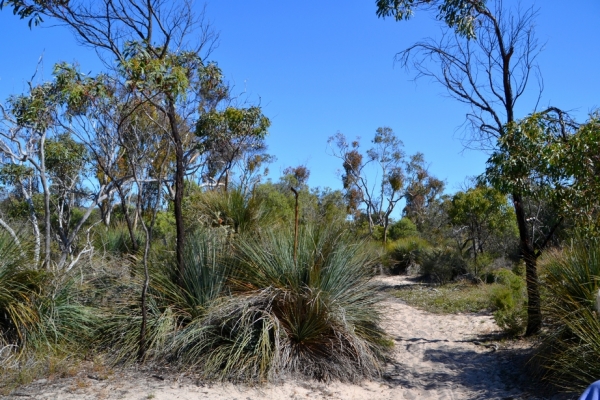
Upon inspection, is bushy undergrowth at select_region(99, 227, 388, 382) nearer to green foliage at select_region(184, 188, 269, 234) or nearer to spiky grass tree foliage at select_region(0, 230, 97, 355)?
spiky grass tree foliage at select_region(0, 230, 97, 355)

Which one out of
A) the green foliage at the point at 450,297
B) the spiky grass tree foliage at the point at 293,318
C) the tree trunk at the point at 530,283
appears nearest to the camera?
the spiky grass tree foliage at the point at 293,318

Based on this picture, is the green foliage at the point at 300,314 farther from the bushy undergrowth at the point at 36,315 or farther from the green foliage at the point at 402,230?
the green foliage at the point at 402,230

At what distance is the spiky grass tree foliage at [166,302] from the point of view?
7289 millimetres

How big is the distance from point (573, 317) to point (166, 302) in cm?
518

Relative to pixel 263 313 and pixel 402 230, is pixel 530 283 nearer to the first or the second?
pixel 263 313

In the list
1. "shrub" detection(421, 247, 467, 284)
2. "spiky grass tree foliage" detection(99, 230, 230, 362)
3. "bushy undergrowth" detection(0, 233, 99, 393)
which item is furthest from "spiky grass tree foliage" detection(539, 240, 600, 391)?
"shrub" detection(421, 247, 467, 284)

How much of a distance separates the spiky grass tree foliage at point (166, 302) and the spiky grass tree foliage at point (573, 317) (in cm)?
425

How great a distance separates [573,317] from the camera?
21.6 feet

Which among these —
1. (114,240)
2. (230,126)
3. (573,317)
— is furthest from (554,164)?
(114,240)

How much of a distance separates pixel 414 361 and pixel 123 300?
14.1 ft

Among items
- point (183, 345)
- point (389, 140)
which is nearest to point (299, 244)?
point (183, 345)

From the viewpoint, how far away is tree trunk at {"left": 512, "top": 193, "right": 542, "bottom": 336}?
8.12 meters

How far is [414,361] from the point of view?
849cm

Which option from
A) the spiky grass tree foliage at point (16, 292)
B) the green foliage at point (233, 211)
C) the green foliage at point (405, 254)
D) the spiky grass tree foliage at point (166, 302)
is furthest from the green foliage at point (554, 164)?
the green foliage at point (405, 254)
